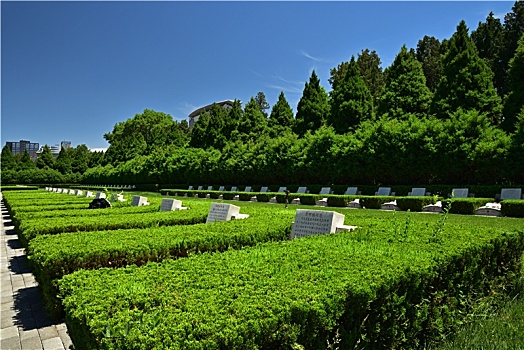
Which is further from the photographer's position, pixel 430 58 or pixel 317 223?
pixel 430 58

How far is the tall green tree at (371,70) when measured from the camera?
41.0m

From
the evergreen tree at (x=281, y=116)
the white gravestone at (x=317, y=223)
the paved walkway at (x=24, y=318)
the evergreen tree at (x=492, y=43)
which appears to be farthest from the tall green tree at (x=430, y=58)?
the paved walkway at (x=24, y=318)

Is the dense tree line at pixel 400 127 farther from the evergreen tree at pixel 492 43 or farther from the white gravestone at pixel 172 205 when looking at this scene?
the white gravestone at pixel 172 205

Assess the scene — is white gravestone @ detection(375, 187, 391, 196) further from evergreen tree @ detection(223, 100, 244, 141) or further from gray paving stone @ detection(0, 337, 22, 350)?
evergreen tree @ detection(223, 100, 244, 141)

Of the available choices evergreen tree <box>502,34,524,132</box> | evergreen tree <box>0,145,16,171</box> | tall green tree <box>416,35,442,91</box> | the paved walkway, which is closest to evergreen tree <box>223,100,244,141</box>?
tall green tree <box>416,35,442,91</box>

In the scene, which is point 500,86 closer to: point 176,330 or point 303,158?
point 303,158

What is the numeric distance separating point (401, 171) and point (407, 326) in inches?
781

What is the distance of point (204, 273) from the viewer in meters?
3.60

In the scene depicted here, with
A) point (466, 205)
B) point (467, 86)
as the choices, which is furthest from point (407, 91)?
point (466, 205)

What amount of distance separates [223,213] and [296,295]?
6386 mm

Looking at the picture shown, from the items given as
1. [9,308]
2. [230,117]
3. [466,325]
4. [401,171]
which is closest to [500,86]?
[401,171]

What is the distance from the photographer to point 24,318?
517 cm

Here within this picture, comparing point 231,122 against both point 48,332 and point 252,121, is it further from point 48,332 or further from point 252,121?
point 48,332

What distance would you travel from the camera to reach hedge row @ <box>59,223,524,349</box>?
7.99ft
